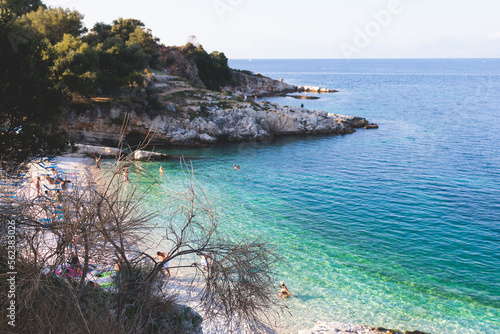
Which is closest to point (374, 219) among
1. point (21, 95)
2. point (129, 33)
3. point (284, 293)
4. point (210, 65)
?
point (284, 293)

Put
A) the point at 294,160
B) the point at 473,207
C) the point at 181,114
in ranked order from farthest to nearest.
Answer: the point at 181,114 → the point at 294,160 → the point at 473,207

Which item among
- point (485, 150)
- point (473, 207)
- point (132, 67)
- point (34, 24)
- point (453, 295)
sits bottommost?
point (453, 295)

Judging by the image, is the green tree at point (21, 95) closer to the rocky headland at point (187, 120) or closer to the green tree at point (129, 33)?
the rocky headland at point (187, 120)

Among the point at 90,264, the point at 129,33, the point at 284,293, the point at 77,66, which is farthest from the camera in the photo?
the point at 129,33

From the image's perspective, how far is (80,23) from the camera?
148 feet

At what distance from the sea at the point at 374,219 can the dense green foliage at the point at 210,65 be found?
4055cm

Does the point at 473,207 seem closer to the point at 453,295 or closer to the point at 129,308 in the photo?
the point at 453,295

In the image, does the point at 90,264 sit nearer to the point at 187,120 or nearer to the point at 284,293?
the point at 284,293

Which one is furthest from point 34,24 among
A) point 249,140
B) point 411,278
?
point 411,278

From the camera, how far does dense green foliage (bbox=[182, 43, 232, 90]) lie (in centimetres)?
7812

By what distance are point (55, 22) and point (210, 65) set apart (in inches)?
1662

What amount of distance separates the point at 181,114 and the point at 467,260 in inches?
1287

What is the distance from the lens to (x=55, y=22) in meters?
41.6

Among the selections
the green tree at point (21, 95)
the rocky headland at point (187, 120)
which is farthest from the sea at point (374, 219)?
the green tree at point (21, 95)
